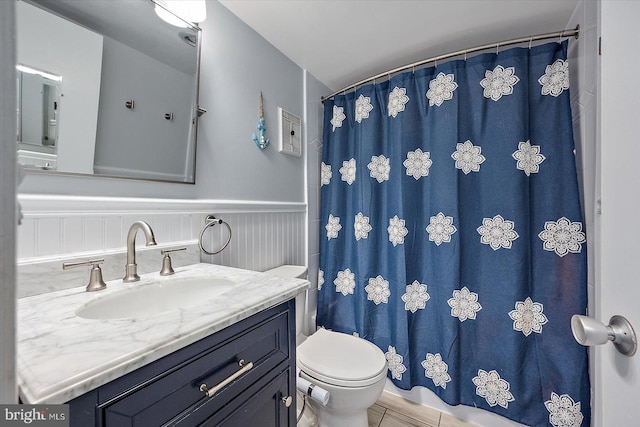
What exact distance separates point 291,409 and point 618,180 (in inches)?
40.5

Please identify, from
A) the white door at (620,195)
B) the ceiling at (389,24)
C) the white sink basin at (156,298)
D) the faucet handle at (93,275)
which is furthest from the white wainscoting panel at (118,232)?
the white door at (620,195)

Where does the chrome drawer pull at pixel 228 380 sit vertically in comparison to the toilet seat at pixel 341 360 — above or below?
above

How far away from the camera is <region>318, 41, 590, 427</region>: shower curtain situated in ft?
3.78

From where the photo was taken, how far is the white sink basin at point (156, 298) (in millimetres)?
708

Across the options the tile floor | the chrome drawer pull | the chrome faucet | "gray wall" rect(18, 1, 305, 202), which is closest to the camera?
the chrome drawer pull

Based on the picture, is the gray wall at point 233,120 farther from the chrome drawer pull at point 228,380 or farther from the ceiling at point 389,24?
the chrome drawer pull at point 228,380

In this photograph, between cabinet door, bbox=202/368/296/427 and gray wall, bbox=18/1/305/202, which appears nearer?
cabinet door, bbox=202/368/296/427

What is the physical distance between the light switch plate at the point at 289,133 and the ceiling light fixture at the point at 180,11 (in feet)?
2.03

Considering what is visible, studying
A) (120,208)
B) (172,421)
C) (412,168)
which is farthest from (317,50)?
(172,421)

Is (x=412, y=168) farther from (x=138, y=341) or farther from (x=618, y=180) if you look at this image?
(x=138, y=341)

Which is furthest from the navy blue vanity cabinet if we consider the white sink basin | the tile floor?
the tile floor

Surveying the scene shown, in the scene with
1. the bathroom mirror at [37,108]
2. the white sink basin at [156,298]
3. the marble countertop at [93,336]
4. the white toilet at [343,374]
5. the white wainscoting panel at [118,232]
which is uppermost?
the bathroom mirror at [37,108]

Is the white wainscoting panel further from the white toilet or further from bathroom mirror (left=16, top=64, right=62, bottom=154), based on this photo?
the white toilet

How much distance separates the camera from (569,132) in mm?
1139
